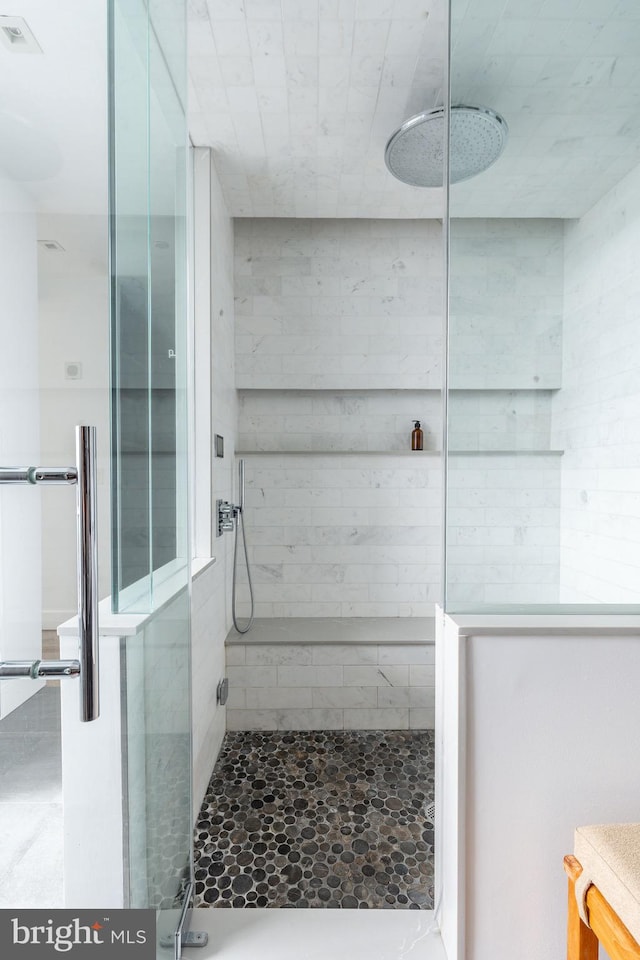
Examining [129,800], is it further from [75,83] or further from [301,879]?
[75,83]

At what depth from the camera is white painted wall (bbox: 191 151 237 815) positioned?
1851 millimetres

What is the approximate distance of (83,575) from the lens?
2.44ft

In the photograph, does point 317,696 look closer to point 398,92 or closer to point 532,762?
point 532,762

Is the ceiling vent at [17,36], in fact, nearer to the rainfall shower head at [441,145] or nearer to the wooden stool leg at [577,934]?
the rainfall shower head at [441,145]

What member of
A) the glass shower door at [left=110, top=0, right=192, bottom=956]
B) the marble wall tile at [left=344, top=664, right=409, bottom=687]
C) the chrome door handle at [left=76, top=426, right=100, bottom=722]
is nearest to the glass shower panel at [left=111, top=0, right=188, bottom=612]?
the glass shower door at [left=110, top=0, right=192, bottom=956]

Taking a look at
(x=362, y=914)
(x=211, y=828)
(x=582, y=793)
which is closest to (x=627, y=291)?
(x=582, y=793)

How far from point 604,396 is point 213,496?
1470 mm

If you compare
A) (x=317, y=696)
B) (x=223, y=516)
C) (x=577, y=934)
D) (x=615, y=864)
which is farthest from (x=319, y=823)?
(x=223, y=516)

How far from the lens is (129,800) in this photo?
1.02 meters

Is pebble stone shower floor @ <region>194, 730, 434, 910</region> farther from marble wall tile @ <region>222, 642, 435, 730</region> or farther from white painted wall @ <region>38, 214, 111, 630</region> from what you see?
white painted wall @ <region>38, 214, 111, 630</region>

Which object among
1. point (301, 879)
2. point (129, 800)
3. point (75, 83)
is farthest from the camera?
point (301, 879)

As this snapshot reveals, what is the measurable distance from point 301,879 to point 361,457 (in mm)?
1941

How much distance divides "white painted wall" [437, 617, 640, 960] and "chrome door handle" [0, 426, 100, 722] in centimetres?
72

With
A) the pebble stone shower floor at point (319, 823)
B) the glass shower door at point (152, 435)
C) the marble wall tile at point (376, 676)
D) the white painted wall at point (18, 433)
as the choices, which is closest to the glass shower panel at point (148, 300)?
the glass shower door at point (152, 435)
